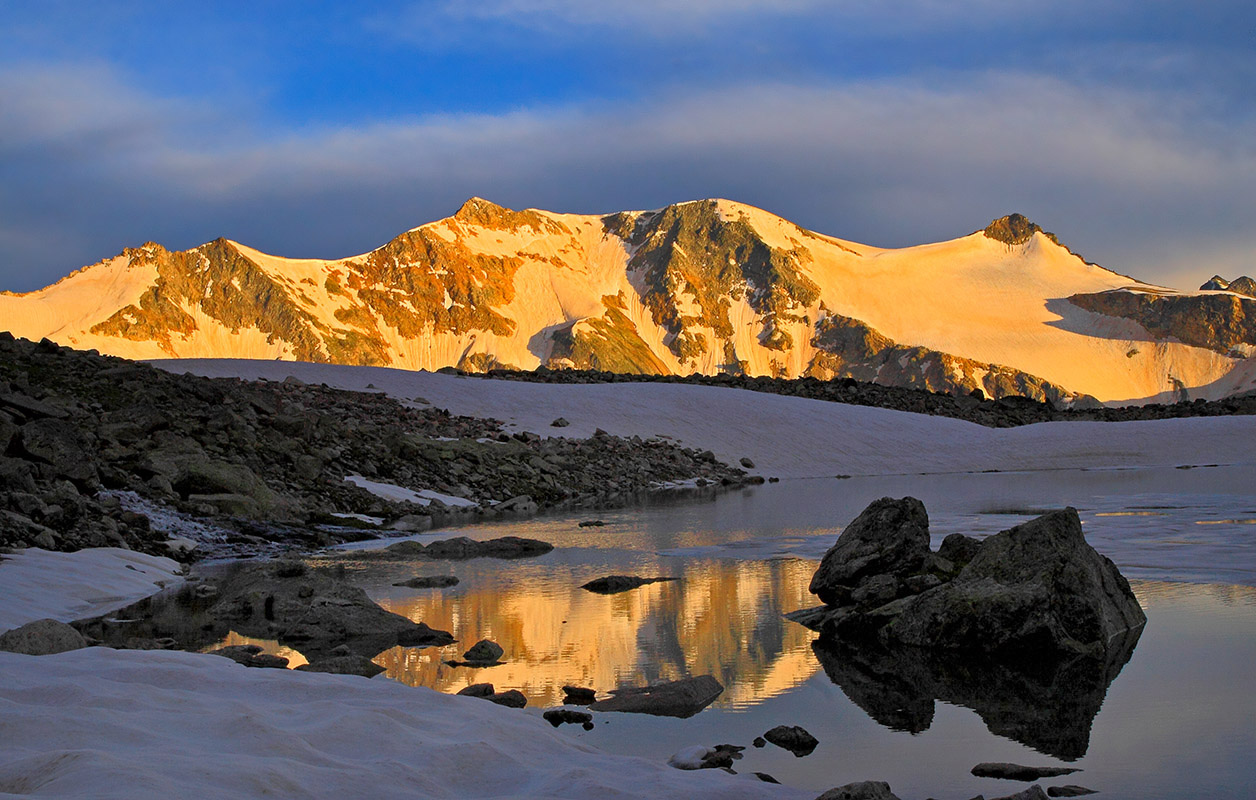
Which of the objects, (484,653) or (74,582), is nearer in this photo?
(484,653)

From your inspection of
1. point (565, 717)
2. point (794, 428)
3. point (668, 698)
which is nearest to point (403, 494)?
point (668, 698)

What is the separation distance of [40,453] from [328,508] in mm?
5771

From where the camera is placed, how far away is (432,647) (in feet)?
32.2

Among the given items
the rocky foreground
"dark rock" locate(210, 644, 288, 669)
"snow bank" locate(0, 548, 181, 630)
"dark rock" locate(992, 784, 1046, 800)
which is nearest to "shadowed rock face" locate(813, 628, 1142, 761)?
"dark rock" locate(992, 784, 1046, 800)

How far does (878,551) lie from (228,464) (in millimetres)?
13130

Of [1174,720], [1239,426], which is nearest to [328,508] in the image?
[1174,720]

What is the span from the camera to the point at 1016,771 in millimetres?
6141

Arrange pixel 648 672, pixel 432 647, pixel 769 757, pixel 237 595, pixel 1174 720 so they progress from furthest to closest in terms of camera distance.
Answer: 1. pixel 237 595
2. pixel 432 647
3. pixel 648 672
4. pixel 1174 720
5. pixel 769 757

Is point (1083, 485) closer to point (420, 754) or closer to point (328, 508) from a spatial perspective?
point (328, 508)

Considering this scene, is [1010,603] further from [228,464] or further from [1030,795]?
[228,464]

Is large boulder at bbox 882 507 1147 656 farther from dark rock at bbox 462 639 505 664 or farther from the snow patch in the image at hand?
the snow patch

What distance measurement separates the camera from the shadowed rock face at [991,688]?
23.5 ft

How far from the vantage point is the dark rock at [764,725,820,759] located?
671 centimetres

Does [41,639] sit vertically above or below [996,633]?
above
